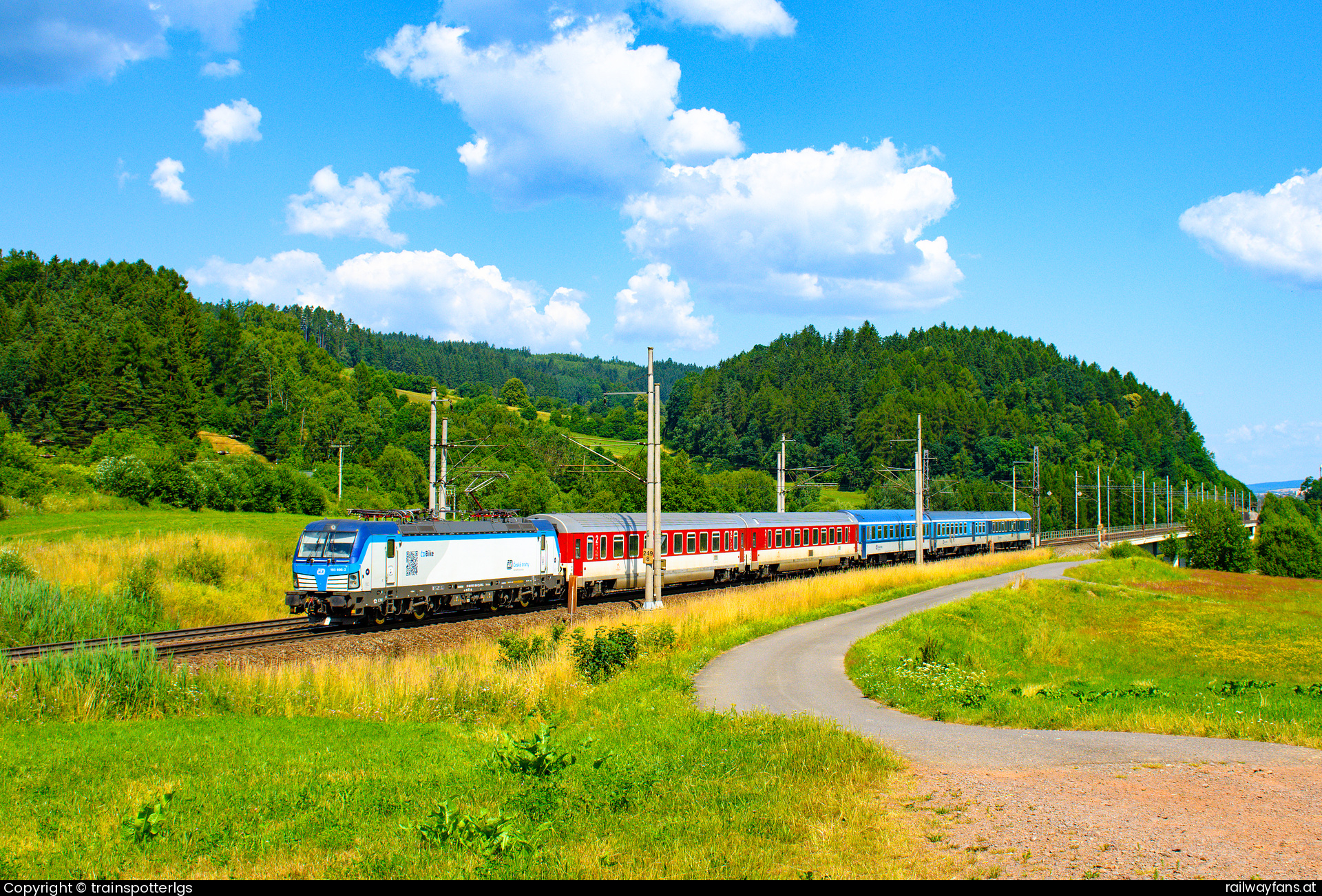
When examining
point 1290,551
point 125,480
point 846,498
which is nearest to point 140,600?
point 125,480

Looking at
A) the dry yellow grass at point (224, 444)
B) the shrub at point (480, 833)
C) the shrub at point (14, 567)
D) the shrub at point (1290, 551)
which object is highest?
the dry yellow grass at point (224, 444)

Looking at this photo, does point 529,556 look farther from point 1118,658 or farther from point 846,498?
point 846,498

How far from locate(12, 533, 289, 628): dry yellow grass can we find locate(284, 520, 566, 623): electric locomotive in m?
4.01

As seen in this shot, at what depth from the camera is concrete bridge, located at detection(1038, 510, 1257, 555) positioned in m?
83.1

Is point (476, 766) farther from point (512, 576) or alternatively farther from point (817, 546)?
point (817, 546)

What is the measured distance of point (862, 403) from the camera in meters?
160

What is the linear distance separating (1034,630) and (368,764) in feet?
96.6

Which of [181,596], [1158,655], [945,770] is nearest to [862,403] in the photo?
[1158,655]

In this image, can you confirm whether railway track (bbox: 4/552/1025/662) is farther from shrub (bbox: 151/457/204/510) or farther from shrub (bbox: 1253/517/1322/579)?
shrub (bbox: 1253/517/1322/579)

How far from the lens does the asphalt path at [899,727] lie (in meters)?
10.5

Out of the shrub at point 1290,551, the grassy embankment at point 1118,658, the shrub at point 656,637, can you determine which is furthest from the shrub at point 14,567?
the shrub at point 1290,551

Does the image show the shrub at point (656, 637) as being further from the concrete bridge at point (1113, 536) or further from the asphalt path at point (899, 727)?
the concrete bridge at point (1113, 536)

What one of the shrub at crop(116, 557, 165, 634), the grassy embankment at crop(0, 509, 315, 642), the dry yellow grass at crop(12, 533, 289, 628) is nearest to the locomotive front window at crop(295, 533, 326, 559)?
the shrub at crop(116, 557, 165, 634)

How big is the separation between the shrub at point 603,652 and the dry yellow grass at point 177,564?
14762 millimetres
